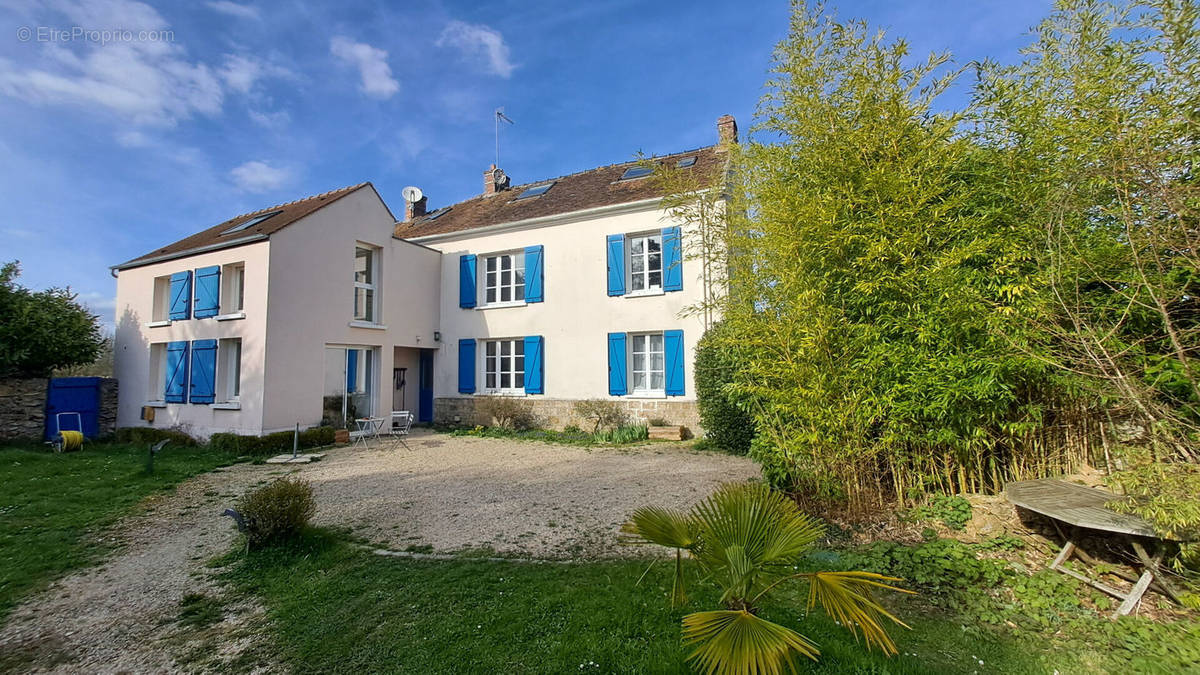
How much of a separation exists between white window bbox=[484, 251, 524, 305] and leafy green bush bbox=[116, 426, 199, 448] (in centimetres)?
684

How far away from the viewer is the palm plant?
71.4 inches

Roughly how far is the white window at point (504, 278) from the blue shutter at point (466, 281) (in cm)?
33

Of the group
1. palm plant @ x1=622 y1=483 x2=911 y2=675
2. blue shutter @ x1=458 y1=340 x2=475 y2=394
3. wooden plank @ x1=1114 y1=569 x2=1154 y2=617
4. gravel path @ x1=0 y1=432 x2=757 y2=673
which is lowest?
gravel path @ x1=0 y1=432 x2=757 y2=673

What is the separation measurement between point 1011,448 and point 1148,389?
1229mm

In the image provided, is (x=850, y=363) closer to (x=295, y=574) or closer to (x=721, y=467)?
(x=721, y=467)

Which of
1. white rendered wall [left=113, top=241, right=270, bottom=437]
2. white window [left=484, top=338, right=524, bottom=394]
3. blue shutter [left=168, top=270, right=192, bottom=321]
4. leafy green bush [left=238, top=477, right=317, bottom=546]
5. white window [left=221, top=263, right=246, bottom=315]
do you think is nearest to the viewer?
leafy green bush [left=238, top=477, right=317, bottom=546]

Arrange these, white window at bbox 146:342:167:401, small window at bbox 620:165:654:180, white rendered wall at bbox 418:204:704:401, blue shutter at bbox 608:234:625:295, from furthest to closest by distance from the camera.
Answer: small window at bbox 620:165:654:180, blue shutter at bbox 608:234:625:295, white window at bbox 146:342:167:401, white rendered wall at bbox 418:204:704:401

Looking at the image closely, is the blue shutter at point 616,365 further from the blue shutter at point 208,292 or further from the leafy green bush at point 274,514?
the blue shutter at point 208,292

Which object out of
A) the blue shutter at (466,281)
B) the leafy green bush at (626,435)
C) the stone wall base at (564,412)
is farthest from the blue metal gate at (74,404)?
the leafy green bush at (626,435)

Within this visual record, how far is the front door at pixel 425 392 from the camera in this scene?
1384cm

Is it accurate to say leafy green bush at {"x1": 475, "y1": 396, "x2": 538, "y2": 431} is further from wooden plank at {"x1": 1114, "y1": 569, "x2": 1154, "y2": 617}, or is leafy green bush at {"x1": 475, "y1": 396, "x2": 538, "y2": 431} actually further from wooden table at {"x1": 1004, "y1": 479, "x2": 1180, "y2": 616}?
wooden plank at {"x1": 1114, "y1": 569, "x2": 1154, "y2": 617}

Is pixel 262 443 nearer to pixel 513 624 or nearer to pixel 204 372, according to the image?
pixel 204 372

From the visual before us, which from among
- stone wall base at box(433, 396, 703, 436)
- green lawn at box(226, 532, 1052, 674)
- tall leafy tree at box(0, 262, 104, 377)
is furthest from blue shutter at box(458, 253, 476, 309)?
green lawn at box(226, 532, 1052, 674)

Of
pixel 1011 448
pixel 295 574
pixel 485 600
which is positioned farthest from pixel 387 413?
pixel 1011 448
